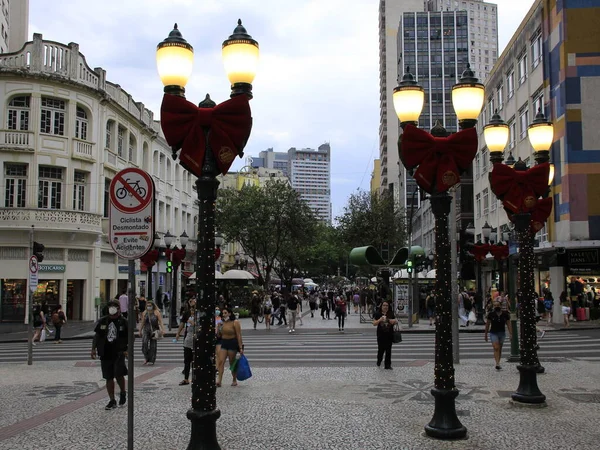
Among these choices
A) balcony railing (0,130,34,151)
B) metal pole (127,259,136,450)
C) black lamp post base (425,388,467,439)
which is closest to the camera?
metal pole (127,259,136,450)

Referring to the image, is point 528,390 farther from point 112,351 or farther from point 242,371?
point 112,351

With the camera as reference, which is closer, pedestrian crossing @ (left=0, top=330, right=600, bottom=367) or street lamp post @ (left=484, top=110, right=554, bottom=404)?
street lamp post @ (left=484, top=110, right=554, bottom=404)

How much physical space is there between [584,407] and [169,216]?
43.2 meters

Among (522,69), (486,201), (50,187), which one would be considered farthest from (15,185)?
(486,201)

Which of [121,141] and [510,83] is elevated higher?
[510,83]

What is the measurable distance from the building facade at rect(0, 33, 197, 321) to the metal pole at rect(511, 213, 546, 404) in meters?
26.2

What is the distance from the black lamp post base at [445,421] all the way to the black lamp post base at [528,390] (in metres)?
2.53

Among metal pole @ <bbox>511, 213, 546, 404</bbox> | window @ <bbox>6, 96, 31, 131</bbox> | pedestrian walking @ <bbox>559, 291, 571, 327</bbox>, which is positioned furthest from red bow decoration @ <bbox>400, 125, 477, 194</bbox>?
window @ <bbox>6, 96, 31, 131</bbox>

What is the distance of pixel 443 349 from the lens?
8281 mm

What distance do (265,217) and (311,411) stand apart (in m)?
37.2

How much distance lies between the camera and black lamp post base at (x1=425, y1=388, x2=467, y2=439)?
26.2 ft

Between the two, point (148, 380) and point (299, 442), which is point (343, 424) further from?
point (148, 380)

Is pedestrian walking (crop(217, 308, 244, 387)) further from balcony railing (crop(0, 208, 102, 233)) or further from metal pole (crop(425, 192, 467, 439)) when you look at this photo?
balcony railing (crop(0, 208, 102, 233))

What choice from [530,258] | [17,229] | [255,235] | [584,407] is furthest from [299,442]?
[255,235]
